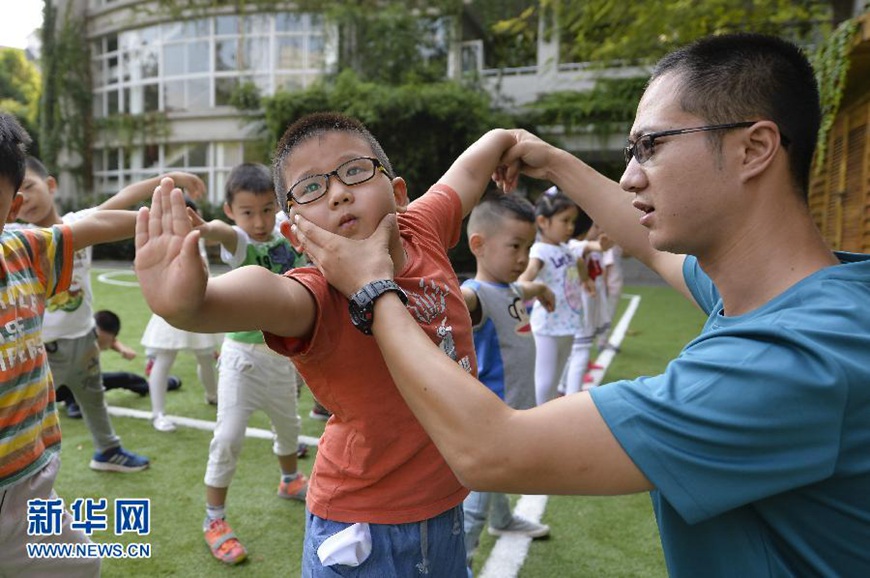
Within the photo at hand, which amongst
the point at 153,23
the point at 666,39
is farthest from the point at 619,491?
the point at 153,23

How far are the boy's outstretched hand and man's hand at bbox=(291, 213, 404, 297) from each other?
31 centimetres

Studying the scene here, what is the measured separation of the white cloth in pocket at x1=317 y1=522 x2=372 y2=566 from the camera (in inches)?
68.7

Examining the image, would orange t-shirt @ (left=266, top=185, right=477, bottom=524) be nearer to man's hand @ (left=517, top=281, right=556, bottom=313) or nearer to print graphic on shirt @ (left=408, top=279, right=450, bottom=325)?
print graphic on shirt @ (left=408, top=279, right=450, bottom=325)

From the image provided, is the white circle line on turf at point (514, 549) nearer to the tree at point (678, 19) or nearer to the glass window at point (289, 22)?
the tree at point (678, 19)

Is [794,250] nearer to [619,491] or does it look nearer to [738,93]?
[738,93]

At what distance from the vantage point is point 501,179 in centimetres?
266

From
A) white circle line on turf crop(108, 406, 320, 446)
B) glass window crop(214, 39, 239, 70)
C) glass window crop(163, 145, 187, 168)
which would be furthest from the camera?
glass window crop(163, 145, 187, 168)

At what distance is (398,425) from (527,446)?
65 cm

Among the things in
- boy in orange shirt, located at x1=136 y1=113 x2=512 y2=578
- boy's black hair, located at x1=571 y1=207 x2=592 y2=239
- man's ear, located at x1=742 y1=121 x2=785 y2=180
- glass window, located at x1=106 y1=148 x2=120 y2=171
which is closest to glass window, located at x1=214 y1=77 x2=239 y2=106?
glass window, located at x1=106 y1=148 x2=120 y2=171

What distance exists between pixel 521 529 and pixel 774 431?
2859mm

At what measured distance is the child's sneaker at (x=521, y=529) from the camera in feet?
12.0

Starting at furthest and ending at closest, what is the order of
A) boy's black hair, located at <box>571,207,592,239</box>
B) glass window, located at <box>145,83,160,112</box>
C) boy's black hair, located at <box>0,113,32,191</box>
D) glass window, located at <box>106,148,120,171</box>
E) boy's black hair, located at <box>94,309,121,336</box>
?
glass window, located at <box>106,148,120,171</box>
glass window, located at <box>145,83,160,112</box>
boy's black hair, located at <box>571,207,592,239</box>
boy's black hair, located at <box>94,309,121,336</box>
boy's black hair, located at <box>0,113,32,191</box>

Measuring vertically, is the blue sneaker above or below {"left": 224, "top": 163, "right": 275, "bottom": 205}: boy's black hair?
below

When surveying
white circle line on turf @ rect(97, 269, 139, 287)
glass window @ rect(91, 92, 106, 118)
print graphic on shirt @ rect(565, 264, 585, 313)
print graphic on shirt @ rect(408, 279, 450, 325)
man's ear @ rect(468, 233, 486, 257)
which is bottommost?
white circle line on turf @ rect(97, 269, 139, 287)
